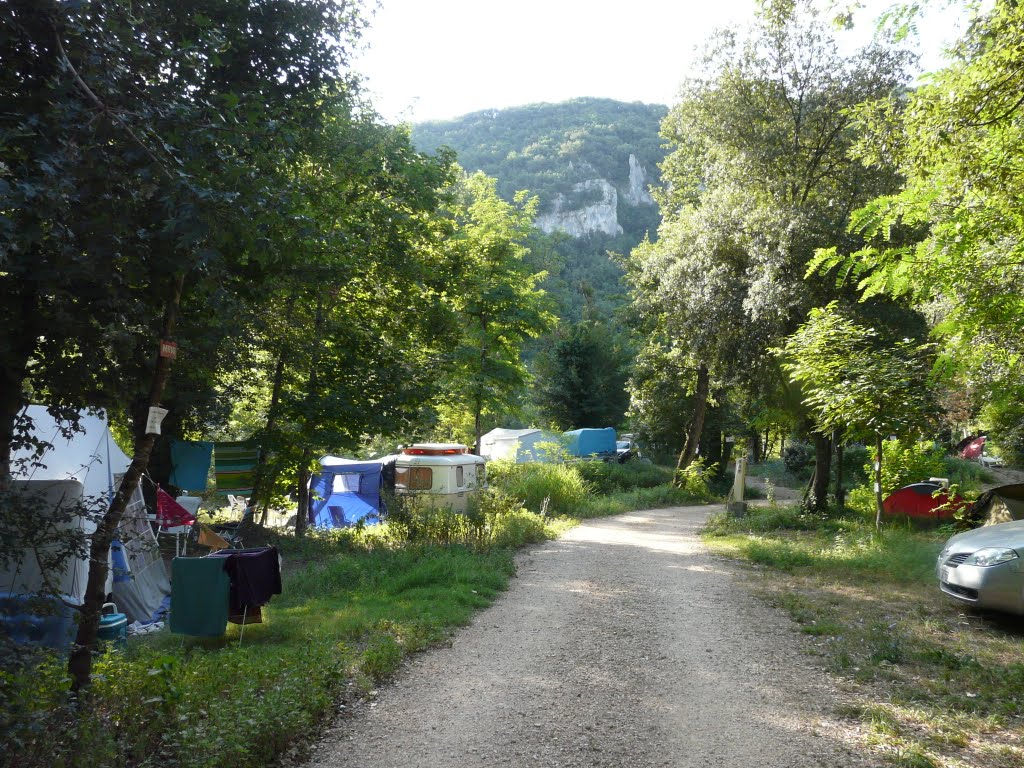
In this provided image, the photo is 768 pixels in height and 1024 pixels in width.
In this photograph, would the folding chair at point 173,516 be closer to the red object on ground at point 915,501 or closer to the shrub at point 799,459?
the red object on ground at point 915,501

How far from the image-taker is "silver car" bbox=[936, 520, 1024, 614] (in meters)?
6.80

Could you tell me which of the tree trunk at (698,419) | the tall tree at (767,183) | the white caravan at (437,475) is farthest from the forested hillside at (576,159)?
the white caravan at (437,475)

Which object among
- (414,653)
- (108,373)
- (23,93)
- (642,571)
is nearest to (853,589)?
(642,571)

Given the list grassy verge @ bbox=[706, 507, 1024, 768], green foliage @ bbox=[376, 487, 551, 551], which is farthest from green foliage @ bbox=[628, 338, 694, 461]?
grassy verge @ bbox=[706, 507, 1024, 768]

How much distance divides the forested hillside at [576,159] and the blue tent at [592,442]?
41.2m

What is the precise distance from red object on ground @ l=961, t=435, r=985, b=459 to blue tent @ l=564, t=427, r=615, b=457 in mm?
17552

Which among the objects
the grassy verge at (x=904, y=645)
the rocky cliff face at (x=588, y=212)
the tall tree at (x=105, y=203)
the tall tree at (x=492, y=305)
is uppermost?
the rocky cliff face at (x=588, y=212)

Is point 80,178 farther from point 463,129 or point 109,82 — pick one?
point 463,129

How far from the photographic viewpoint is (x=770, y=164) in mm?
16328

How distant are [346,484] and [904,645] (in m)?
15.1

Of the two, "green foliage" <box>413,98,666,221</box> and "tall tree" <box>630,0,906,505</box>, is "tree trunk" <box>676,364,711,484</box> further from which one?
"green foliage" <box>413,98,666,221</box>

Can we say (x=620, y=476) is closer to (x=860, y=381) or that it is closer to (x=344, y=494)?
(x=344, y=494)

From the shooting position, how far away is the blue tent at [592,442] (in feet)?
104

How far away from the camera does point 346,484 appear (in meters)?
19.3
